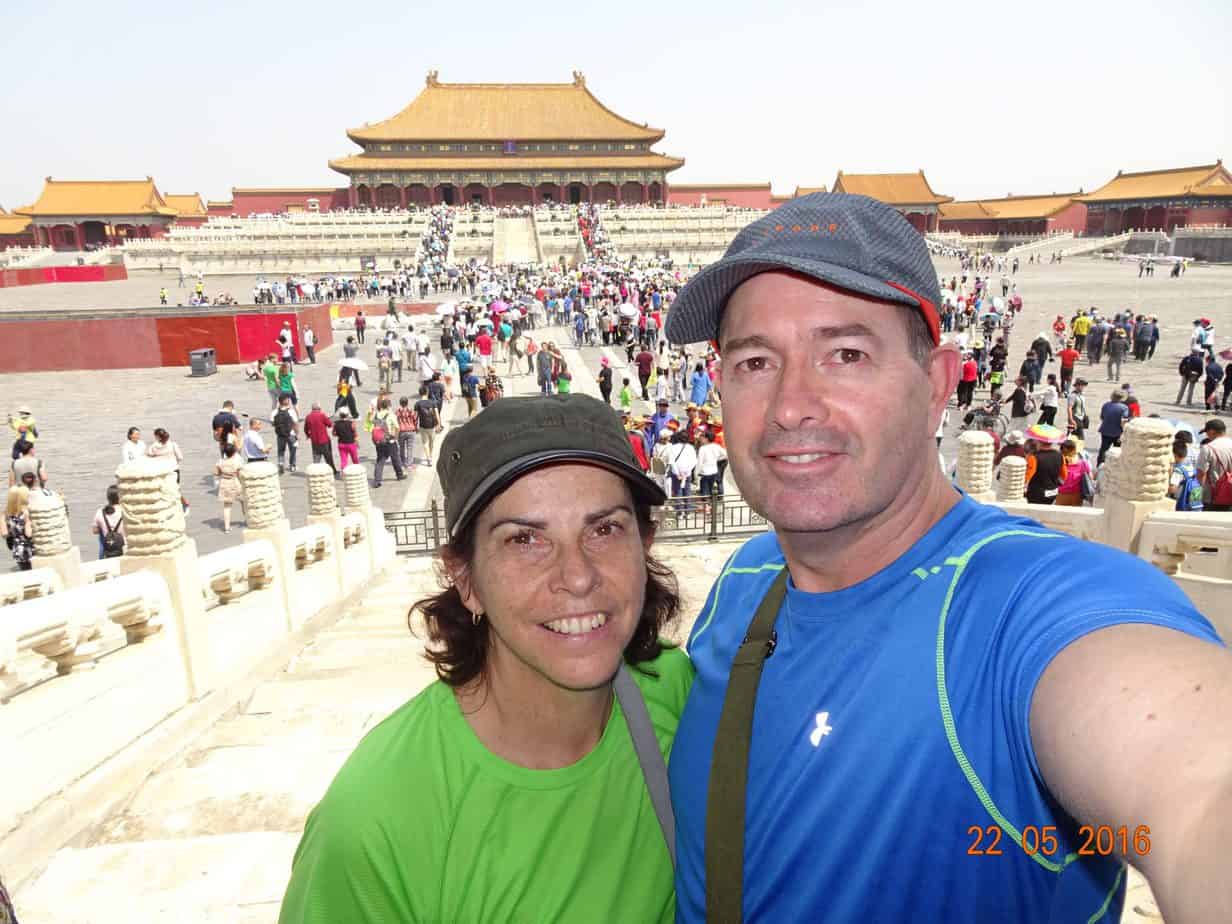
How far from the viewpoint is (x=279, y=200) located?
63.1m

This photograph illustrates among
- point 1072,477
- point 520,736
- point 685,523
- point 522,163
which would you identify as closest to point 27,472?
point 685,523

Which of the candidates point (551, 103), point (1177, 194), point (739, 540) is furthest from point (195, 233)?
A: point (1177, 194)

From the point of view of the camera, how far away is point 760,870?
137 centimetres

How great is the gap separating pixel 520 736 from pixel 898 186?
245ft

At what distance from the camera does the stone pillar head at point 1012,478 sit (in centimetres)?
820

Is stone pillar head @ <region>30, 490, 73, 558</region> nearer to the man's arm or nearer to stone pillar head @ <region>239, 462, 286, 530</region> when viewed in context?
stone pillar head @ <region>239, 462, 286, 530</region>

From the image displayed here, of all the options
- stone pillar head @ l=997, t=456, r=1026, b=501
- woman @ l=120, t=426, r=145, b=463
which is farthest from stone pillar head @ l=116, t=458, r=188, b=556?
stone pillar head @ l=997, t=456, r=1026, b=501

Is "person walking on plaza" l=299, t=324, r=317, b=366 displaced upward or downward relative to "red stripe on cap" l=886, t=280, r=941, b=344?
upward

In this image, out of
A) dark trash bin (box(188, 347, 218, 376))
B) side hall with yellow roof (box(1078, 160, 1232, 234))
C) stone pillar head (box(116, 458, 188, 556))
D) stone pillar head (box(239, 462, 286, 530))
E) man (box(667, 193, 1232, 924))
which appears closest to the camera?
man (box(667, 193, 1232, 924))

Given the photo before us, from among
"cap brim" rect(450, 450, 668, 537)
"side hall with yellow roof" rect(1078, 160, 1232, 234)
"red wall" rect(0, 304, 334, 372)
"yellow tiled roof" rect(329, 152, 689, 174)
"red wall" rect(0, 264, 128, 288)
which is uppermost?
"yellow tiled roof" rect(329, 152, 689, 174)

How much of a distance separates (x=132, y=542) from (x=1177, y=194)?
2918 inches

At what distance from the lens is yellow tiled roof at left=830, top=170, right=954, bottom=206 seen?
214ft

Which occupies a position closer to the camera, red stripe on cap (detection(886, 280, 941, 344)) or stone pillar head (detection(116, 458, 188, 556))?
red stripe on cap (detection(886, 280, 941, 344))

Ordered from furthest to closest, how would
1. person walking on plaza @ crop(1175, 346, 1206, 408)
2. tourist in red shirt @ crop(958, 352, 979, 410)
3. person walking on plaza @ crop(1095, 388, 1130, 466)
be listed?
person walking on plaza @ crop(1175, 346, 1206, 408) → tourist in red shirt @ crop(958, 352, 979, 410) → person walking on plaza @ crop(1095, 388, 1130, 466)
